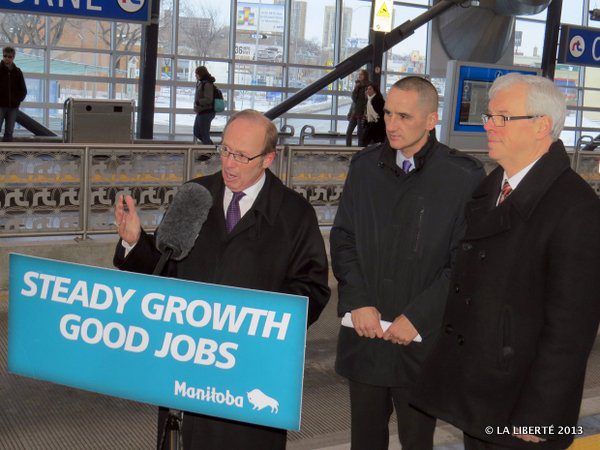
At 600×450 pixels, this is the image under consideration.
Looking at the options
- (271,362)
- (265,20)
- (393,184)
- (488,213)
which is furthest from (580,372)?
(265,20)

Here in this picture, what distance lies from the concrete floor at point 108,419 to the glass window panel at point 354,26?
1956 centimetres

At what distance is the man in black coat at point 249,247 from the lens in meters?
3.16

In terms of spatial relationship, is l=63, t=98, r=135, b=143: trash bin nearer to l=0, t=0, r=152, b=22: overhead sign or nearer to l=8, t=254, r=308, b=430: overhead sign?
l=0, t=0, r=152, b=22: overhead sign

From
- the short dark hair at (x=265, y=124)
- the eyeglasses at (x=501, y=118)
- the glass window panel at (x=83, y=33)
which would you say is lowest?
the short dark hair at (x=265, y=124)

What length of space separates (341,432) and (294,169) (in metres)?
4.80

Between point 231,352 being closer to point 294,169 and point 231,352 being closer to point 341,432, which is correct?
point 341,432

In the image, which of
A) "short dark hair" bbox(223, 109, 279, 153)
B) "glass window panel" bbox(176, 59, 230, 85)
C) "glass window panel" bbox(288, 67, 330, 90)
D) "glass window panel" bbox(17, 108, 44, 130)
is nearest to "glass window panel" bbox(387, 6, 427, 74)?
"glass window panel" bbox(288, 67, 330, 90)

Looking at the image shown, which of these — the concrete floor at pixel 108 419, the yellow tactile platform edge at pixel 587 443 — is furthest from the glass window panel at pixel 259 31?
the yellow tactile platform edge at pixel 587 443

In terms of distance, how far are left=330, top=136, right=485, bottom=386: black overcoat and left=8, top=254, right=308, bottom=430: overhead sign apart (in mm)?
1027

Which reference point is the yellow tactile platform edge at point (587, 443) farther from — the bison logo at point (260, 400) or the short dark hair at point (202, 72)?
the short dark hair at point (202, 72)

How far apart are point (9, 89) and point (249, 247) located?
1400 cm

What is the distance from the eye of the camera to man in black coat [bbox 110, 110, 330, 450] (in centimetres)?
316

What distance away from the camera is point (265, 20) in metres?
Answer: 23.4

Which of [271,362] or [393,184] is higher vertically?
[393,184]
